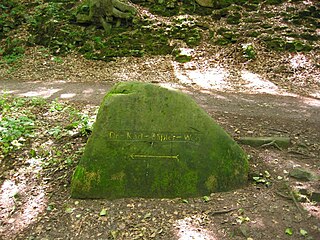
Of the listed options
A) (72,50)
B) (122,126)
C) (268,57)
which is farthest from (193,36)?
(122,126)

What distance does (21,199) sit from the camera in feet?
12.2

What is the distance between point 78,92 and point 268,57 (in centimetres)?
611

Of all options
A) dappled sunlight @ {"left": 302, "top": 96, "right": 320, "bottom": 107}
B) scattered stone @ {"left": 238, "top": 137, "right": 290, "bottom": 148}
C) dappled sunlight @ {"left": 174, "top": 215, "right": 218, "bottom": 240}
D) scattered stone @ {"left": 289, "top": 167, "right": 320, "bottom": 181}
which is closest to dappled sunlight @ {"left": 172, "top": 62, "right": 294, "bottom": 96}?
dappled sunlight @ {"left": 302, "top": 96, "right": 320, "bottom": 107}

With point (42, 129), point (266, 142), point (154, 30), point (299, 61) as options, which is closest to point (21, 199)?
Answer: point (42, 129)

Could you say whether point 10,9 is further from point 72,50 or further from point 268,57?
point 268,57

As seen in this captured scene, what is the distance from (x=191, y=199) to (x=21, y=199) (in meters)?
2.12

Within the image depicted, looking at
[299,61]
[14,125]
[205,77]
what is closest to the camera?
[14,125]

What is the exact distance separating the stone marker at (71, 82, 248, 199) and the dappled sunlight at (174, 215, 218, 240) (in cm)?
40

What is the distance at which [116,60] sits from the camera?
33.7 feet

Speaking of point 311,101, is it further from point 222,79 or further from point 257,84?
point 222,79

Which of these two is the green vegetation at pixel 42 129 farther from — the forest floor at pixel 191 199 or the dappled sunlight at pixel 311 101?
the dappled sunlight at pixel 311 101

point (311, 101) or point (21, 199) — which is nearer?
point (21, 199)

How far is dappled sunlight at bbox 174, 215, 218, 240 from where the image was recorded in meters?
3.12

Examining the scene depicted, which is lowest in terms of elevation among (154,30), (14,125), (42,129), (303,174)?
(303,174)
